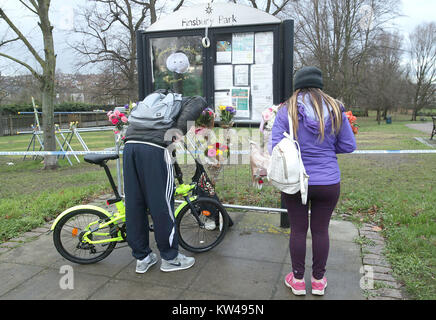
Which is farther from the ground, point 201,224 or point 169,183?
point 169,183

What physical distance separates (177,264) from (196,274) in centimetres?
21

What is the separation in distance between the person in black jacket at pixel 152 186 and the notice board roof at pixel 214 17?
1612mm

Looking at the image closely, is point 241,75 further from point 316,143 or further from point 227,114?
point 316,143

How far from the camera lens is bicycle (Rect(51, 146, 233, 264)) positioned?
3430 millimetres

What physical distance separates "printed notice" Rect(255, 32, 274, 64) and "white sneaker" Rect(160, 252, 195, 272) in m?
2.55

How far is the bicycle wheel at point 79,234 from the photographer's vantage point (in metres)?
3.41

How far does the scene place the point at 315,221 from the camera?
269 cm

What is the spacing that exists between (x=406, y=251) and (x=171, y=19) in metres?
3.88

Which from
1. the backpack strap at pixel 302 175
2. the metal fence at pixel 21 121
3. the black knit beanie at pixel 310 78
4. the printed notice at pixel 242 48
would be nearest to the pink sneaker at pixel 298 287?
the backpack strap at pixel 302 175

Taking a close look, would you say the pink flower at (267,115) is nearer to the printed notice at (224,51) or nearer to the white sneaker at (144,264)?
the printed notice at (224,51)

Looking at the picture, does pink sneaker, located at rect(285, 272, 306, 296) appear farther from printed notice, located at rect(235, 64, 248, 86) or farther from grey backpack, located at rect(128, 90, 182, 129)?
printed notice, located at rect(235, 64, 248, 86)

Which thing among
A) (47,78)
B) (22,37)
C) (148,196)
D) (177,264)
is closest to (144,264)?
(177,264)

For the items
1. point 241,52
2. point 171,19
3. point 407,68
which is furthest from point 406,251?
point 407,68

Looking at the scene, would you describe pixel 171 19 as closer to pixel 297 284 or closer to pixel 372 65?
pixel 297 284
